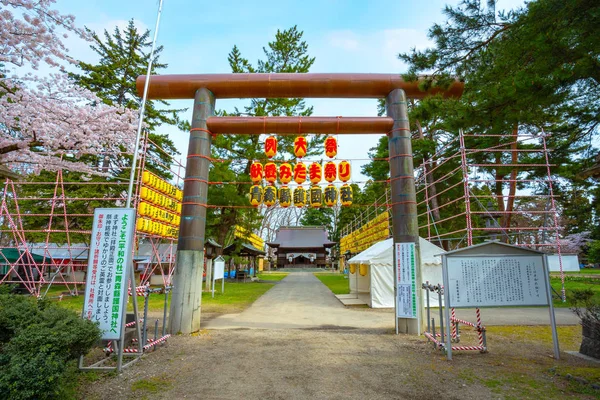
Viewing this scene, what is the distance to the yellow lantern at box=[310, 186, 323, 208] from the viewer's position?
390 inches

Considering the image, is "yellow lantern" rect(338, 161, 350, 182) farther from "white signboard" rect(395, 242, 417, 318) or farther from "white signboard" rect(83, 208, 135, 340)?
"white signboard" rect(83, 208, 135, 340)

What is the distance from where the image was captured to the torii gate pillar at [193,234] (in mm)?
7094

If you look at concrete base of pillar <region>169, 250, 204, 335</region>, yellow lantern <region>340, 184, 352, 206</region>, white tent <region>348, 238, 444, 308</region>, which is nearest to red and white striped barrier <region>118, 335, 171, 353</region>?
concrete base of pillar <region>169, 250, 204, 335</region>

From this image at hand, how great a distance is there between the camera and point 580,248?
37.5 metres

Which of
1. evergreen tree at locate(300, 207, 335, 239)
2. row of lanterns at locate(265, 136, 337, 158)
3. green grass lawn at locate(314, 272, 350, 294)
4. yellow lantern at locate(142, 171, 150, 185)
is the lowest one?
green grass lawn at locate(314, 272, 350, 294)

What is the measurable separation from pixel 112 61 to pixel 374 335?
20327 millimetres

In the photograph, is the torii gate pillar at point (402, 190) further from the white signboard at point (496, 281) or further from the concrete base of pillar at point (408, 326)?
the white signboard at point (496, 281)

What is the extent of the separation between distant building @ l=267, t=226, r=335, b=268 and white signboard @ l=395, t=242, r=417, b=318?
37.8 metres

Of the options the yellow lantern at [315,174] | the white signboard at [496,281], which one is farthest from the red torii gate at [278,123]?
the white signboard at [496,281]

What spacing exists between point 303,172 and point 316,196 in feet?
3.00

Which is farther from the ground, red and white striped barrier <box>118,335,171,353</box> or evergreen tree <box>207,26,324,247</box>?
evergreen tree <box>207,26,324,247</box>

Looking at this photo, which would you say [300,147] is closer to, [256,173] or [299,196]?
[256,173]

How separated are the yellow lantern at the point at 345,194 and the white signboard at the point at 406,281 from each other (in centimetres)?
260

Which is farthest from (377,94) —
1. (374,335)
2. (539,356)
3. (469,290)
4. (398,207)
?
(539,356)
